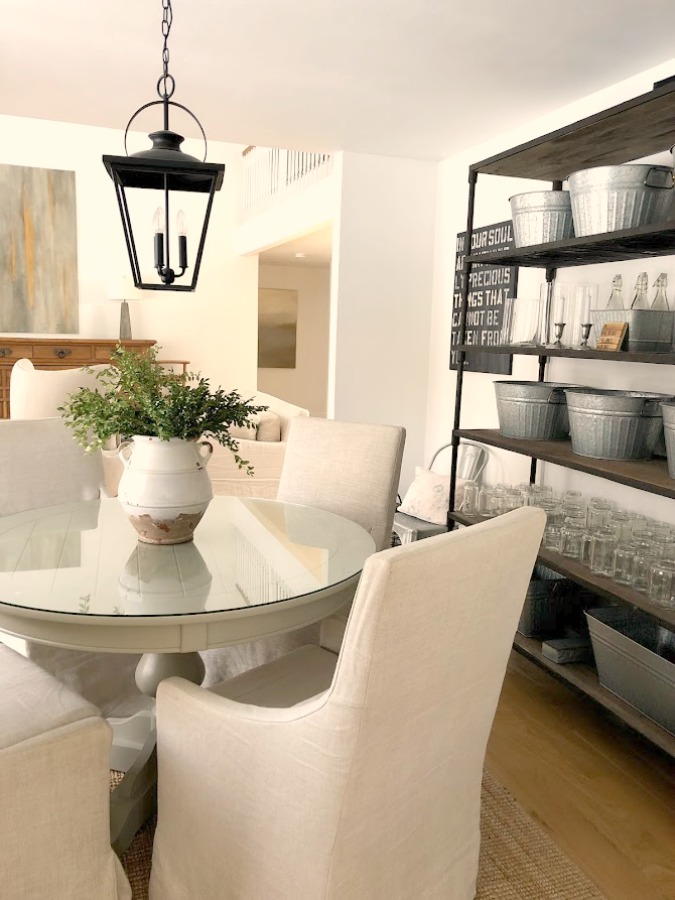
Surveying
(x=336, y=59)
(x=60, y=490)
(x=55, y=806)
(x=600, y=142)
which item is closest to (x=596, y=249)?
(x=600, y=142)

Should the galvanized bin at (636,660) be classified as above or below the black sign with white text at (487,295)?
below

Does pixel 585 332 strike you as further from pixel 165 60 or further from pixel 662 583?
pixel 165 60

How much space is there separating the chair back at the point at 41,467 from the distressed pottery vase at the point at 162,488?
2.94 feet

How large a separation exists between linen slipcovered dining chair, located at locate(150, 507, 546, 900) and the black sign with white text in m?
2.59

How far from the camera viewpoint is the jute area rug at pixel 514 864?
1782 millimetres

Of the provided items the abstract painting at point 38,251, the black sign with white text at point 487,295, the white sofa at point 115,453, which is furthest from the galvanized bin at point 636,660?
the abstract painting at point 38,251

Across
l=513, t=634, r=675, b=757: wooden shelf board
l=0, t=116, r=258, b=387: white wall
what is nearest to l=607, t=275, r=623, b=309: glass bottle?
l=513, t=634, r=675, b=757: wooden shelf board

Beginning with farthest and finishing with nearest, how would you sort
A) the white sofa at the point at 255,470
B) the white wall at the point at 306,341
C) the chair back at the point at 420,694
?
the white wall at the point at 306,341 → the white sofa at the point at 255,470 → the chair back at the point at 420,694

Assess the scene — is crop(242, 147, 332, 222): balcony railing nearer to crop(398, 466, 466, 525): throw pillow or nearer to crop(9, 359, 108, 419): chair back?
crop(9, 359, 108, 419): chair back

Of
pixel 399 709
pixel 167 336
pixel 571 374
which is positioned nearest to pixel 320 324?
pixel 167 336

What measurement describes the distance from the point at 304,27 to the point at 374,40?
0.27 metres

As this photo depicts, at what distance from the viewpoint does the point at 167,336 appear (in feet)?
27.7

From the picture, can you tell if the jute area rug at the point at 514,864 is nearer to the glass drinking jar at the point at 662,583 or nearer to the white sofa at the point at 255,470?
the glass drinking jar at the point at 662,583

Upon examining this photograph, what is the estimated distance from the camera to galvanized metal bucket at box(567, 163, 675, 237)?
7.82 feet
